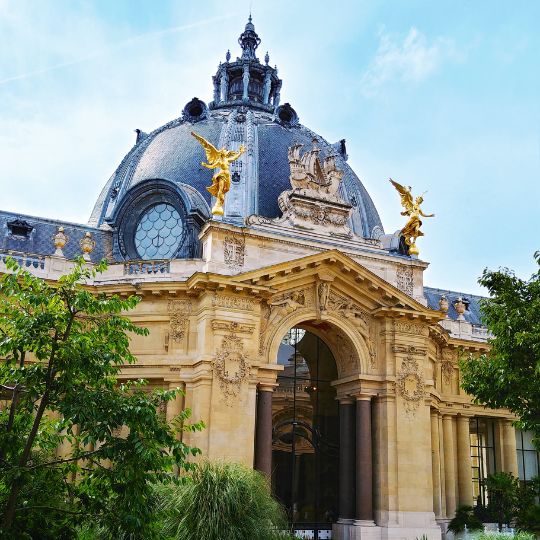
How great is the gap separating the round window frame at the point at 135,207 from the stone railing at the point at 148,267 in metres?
2.74

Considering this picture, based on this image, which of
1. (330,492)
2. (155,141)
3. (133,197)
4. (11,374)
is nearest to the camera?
(11,374)

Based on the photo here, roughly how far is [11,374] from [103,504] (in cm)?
283

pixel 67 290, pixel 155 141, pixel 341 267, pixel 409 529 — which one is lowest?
pixel 409 529

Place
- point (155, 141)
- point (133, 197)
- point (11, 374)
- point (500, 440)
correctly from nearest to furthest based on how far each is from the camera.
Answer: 1. point (11, 374)
2. point (133, 197)
3. point (155, 141)
4. point (500, 440)

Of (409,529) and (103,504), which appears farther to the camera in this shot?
(409,529)

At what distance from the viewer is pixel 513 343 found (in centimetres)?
2244

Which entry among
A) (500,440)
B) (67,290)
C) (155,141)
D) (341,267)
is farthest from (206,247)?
(500,440)

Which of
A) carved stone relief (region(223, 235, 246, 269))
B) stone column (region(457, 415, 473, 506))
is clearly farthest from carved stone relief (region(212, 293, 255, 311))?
stone column (region(457, 415, 473, 506))

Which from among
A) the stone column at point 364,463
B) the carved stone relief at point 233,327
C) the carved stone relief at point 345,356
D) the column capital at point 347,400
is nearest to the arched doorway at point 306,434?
the carved stone relief at point 345,356

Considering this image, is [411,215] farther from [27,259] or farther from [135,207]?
[27,259]

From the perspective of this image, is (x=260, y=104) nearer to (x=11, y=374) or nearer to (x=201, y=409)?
(x=201, y=409)

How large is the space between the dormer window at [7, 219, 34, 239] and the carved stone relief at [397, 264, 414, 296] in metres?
16.5

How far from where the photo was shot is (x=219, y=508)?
18109 mm

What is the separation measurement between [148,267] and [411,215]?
1202 centimetres
